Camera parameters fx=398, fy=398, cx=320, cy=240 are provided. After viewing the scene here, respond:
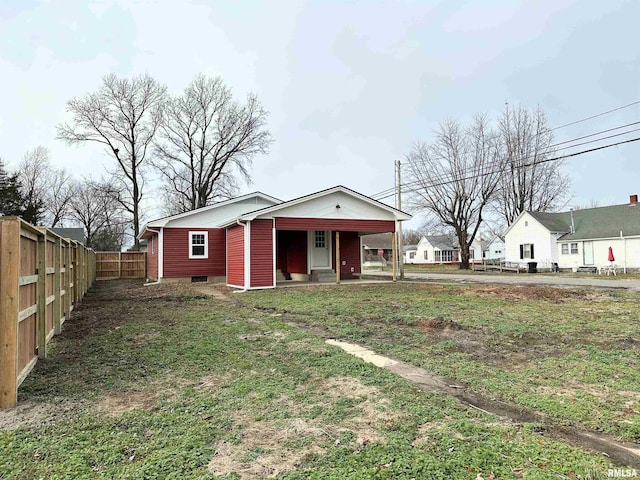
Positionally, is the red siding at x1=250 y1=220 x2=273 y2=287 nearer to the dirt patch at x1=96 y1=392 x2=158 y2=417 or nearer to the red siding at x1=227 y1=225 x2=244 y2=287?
the red siding at x1=227 y1=225 x2=244 y2=287

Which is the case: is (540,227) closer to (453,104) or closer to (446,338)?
(453,104)

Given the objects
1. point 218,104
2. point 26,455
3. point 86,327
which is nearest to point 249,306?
point 86,327

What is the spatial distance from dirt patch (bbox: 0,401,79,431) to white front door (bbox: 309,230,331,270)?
14687 millimetres

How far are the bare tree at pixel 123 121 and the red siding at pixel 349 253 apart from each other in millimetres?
18658

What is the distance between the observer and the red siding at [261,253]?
1491 cm

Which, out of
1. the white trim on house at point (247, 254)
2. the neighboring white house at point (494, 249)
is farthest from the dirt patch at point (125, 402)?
the neighboring white house at point (494, 249)

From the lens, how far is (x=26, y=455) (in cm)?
265

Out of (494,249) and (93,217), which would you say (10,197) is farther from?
(494,249)

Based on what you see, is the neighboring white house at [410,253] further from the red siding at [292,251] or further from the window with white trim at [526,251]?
the red siding at [292,251]

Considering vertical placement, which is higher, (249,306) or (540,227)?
(540,227)

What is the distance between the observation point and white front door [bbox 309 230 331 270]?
1816 cm

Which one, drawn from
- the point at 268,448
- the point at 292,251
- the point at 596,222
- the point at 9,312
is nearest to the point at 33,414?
the point at 9,312

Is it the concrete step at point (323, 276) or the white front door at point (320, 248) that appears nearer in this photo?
the concrete step at point (323, 276)

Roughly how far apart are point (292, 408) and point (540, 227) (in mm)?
32312
